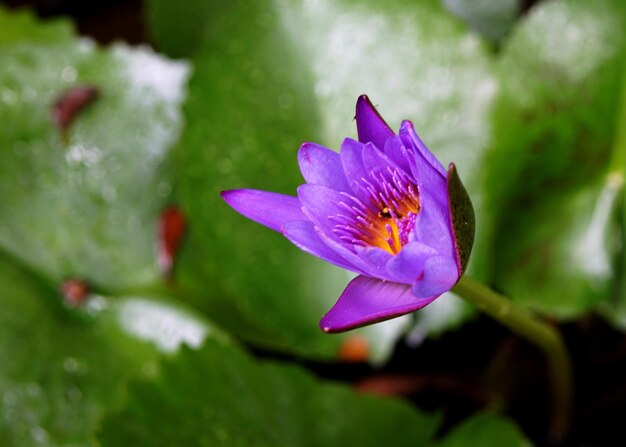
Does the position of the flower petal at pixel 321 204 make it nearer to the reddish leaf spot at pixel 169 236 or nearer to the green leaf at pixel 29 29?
the reddish leaf spot at pixel 169 236

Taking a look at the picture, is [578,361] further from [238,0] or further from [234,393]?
[238,0]

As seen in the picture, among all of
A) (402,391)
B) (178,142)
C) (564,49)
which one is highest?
(564,49)

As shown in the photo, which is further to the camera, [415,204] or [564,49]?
[564,49]

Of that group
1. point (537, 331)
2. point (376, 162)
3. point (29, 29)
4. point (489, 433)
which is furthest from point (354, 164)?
point (29, 29)

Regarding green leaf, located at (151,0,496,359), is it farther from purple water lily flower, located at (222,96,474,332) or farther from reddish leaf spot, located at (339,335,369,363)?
purple water lily flower, located at (222,96,474,332)

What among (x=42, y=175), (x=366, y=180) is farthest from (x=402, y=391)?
(x=366, y=180)

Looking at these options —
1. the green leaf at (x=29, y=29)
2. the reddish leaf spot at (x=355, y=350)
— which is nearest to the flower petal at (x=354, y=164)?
the reddish leaf spot at (x=355, y=350)

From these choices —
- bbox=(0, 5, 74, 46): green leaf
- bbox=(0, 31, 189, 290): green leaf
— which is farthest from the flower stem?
bbox=(0, 5, 74, 46): green leaf
